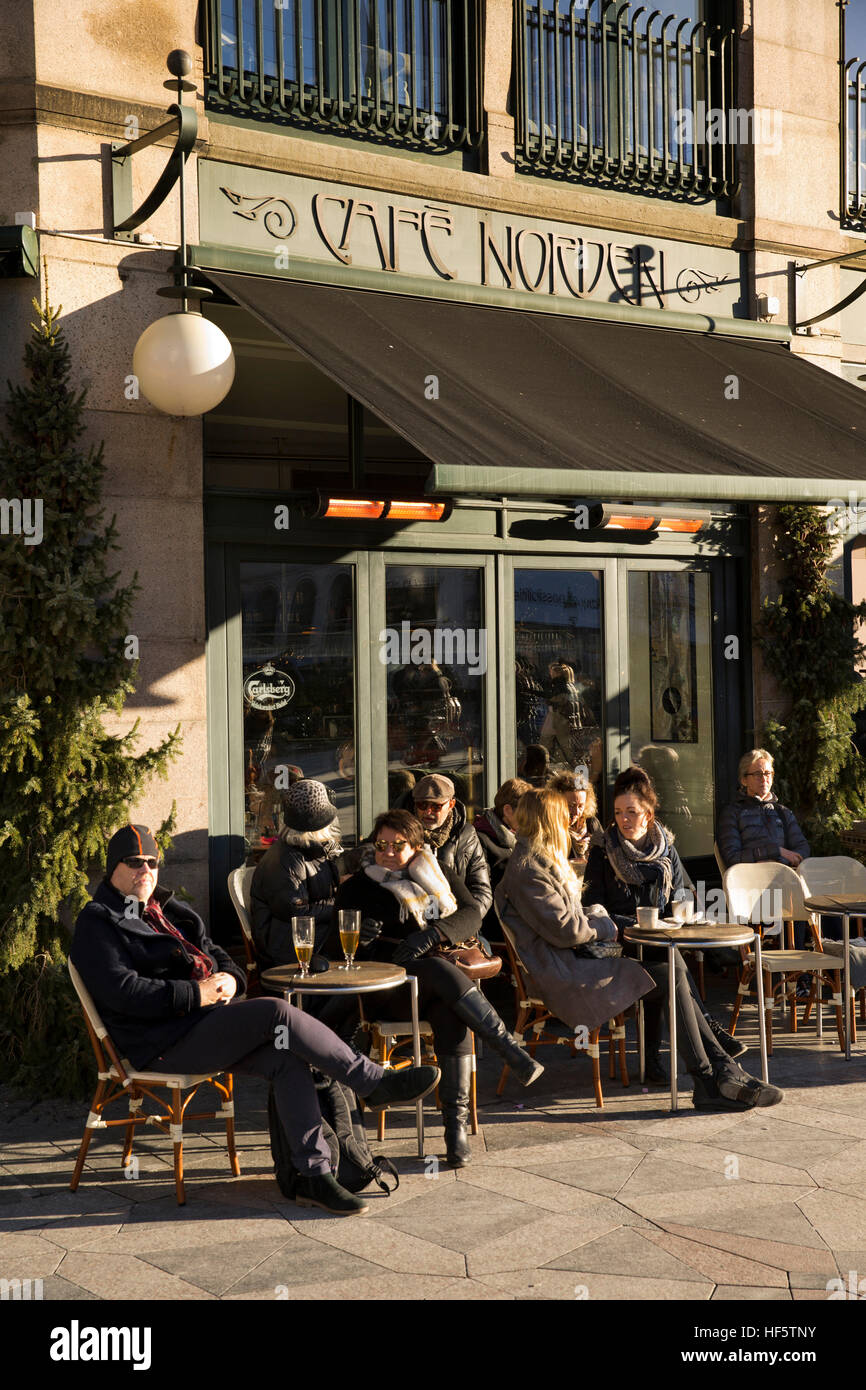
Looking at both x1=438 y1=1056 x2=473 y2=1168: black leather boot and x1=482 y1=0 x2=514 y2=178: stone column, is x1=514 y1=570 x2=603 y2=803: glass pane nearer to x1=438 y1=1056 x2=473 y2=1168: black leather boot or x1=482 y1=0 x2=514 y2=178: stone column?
x1=482 y1=0 x2=514 y2=178: stone column

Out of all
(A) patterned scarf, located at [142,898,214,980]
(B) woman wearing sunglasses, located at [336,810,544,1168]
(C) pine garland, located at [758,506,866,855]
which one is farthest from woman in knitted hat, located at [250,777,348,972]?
(C) pine garland, located at [758,506,866,855]

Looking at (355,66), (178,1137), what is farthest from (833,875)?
(355,66)

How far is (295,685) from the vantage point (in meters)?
7.88

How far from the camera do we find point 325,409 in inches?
323

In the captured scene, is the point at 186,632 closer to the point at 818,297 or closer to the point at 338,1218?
the point at 338,1218

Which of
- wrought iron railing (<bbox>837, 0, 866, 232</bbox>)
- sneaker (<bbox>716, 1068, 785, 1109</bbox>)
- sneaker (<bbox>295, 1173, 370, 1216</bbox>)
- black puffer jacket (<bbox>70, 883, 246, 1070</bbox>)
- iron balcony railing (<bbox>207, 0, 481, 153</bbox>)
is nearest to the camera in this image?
sneaker (<bbox>295, 1173, 370, 1216</bbox>)

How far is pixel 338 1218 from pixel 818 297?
7.44 m

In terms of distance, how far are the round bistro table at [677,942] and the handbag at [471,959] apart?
25.8 inches

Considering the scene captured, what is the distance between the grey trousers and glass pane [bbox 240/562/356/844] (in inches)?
99.8

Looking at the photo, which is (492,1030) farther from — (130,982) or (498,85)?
(498,85)

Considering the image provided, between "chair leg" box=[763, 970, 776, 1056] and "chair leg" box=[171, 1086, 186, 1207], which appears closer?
"chair leg" box=[171, 1086, 186, 1207]

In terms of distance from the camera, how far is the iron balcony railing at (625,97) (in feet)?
28.9

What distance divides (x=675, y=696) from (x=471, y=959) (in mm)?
3654

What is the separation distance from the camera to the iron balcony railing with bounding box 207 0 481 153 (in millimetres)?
7703
